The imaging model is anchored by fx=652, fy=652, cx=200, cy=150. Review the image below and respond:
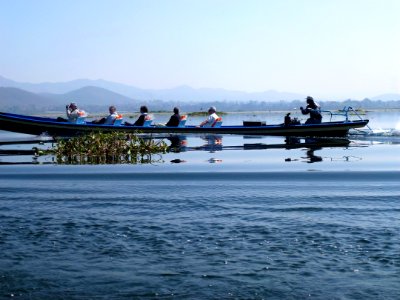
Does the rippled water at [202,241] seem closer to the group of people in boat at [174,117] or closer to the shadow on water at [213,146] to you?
the shadow on water at [213,146]

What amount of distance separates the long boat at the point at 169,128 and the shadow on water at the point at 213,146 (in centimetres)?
53

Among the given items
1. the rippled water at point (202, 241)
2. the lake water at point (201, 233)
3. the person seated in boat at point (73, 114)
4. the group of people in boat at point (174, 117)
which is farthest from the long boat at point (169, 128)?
the rippled water at point (202, 241)

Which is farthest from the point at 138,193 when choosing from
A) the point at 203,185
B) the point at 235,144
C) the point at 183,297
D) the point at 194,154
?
the point at 235,144

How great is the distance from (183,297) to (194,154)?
19682mm

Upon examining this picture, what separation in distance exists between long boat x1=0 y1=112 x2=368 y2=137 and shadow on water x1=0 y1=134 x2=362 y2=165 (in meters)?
0.53

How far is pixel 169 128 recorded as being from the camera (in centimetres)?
3697

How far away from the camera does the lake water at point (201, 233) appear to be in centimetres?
914

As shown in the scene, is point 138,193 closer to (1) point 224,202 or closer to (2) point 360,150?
(1) point 224,202

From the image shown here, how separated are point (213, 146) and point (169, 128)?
4.36 meters

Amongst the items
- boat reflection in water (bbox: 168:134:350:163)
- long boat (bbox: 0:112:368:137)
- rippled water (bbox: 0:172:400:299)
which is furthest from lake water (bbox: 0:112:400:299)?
long boat (bbox: 0:112:368:137)

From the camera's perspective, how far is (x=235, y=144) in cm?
3478

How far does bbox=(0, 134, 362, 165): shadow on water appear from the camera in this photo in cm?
2622

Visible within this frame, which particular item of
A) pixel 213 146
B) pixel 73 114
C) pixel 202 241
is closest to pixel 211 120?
pixel 213 146

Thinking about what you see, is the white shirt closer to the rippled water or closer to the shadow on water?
the shadow on water
